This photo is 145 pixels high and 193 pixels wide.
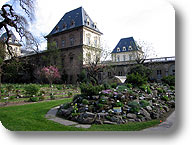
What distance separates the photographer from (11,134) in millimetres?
3582

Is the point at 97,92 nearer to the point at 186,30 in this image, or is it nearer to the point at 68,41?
the point at 186,30

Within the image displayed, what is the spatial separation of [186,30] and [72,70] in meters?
18.9

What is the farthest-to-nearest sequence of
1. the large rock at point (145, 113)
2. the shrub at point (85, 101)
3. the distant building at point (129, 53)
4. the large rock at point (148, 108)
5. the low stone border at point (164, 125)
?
1. the distant building at point (129, 53)
2. the shrub at point (85, 101)
3. the large rock at point (148, 108)
4. the large rock at point (145, 113)
5. the low stone border at point (164, 125)

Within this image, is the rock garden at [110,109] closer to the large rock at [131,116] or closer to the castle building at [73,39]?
the large rock at [131,116]

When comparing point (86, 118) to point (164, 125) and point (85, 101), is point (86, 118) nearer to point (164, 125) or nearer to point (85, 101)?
point (85, 101)

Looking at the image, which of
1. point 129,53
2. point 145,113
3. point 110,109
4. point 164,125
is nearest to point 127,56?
point 129,53

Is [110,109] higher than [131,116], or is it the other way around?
[110,109]

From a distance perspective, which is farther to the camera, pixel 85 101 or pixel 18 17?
pixel 18 17

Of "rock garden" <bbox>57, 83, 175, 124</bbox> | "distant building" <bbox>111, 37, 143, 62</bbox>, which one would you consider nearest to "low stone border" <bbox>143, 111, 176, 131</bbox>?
"rock garden" <bbox>57, 83, 175, 124</bbox>

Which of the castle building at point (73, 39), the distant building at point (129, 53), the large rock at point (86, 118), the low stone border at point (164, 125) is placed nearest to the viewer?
the low stone border at point (164, 125)

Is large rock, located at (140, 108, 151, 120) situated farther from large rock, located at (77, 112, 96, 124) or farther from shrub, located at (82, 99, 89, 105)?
shrub, located at (82, 99, 89, 105)

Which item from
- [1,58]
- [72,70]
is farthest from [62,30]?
[1,58]

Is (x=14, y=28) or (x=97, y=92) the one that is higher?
(x=14, y=28)

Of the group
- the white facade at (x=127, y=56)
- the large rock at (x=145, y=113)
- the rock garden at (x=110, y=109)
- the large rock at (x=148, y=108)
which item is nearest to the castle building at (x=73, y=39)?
the white facade at (x=127, y=56)
